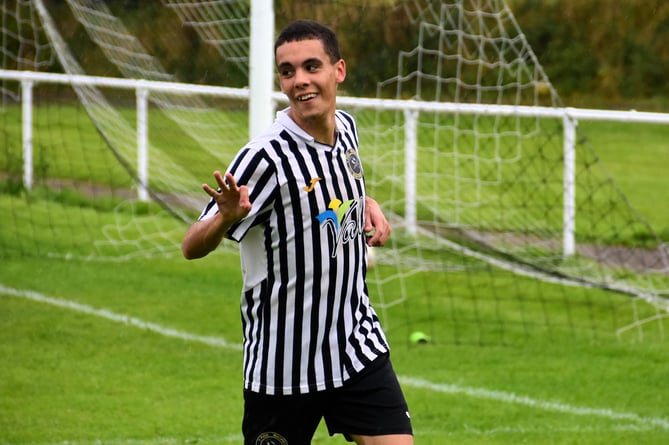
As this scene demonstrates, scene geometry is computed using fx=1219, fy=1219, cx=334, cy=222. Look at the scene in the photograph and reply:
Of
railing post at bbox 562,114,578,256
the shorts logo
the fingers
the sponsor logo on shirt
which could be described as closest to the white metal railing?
railing post at bbox 562,114,578,256

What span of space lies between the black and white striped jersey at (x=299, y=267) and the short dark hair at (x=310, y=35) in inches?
10.3

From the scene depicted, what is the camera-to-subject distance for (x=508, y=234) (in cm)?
1064

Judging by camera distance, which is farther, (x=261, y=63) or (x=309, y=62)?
(x=261, y=63)

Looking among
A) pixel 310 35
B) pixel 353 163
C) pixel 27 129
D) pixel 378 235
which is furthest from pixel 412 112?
pixel 310 35

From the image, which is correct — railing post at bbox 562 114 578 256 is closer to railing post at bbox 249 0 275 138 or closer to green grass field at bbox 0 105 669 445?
green grass field at bbox 0 105 669 445

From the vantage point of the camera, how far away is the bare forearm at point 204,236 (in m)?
3.85

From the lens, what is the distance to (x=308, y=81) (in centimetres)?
406

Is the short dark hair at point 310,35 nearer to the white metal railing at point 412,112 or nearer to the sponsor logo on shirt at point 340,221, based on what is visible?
the sponsor logo on shirt at point 340,221

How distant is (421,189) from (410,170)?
72 centimetres

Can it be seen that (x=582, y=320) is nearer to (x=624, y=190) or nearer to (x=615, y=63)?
(x=624, y=190)

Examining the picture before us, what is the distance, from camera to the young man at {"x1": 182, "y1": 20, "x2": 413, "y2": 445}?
407 cm

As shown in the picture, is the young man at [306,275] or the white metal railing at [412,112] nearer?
the young man at [306,275]

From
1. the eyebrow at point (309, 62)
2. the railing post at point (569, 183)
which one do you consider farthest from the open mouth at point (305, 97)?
the railing post at point (569, 183)

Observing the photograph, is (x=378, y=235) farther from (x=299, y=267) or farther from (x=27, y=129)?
(x=27, y=129)
